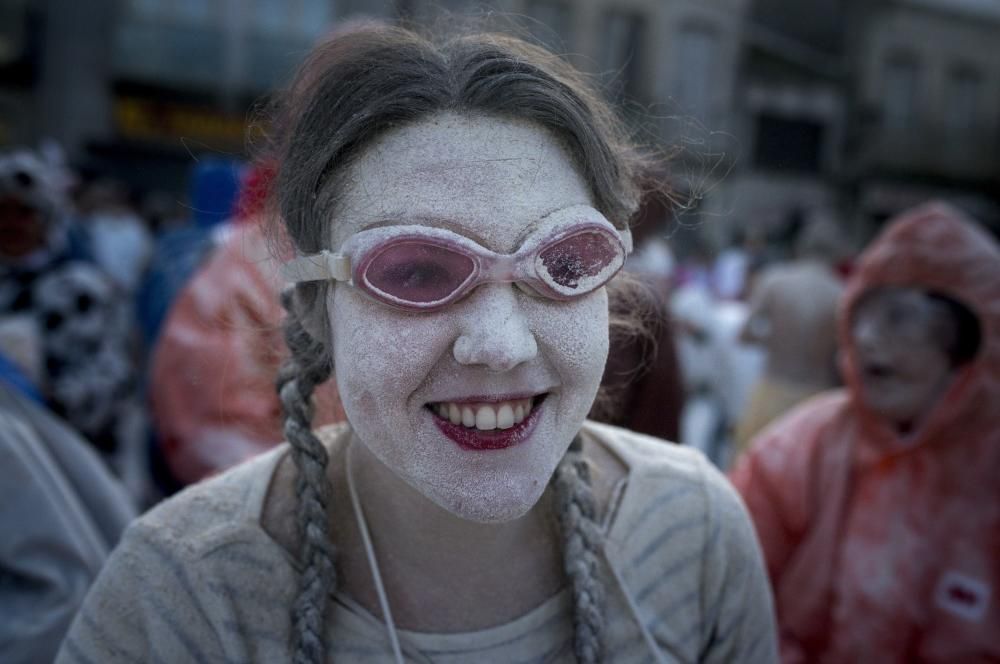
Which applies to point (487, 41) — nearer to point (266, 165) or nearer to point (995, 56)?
point (266, 165)

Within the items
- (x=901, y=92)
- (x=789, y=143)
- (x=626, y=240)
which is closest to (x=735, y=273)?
(x=626, y=240)

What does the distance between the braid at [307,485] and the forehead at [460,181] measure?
260 millimetres

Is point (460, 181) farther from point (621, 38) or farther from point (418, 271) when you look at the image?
point (621, 38)

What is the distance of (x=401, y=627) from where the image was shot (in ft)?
4.37

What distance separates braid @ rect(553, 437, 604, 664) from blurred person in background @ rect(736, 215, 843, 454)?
3088 mm

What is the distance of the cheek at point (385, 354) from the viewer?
1166 millimetres

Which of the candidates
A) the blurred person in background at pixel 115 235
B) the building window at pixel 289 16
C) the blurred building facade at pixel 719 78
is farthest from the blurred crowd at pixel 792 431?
the building window at pixel 289 16

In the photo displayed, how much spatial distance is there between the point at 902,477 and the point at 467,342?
1643 mm

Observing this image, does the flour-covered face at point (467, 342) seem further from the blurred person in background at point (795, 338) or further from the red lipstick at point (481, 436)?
the blurred person in background at point (795, 338)

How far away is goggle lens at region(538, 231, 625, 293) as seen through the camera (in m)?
1.19

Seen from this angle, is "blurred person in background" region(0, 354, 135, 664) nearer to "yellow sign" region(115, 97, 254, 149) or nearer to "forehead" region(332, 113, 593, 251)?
"forehead" region(332, 113, 593, 251)

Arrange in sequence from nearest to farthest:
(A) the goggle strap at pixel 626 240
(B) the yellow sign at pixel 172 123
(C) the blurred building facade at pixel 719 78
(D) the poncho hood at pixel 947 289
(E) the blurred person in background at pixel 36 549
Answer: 1. (A) the goggle strap at pixel 626 240
2. (E) the blurred person in background at pixel 36 549
3. (D) the poncho hood at pixel 947 289
4. (C) the blurred building facade at pixel 719 78
5. (B) the yellow sign at pixel 172 123

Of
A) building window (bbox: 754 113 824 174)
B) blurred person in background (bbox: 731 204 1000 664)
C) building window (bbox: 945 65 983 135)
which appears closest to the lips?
blurred person in background (bbox: 731 204 1000 664)

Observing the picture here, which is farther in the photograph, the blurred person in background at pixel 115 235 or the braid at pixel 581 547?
the blurred person in background at pixel 115 235
